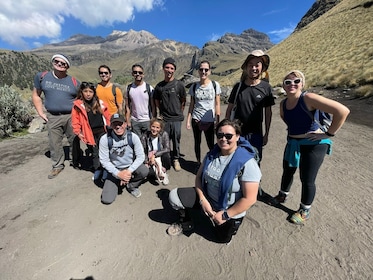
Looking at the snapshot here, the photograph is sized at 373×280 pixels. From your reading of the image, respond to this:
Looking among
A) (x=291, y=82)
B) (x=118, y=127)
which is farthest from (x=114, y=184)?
(x=291, y=82)

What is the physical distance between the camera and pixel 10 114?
362 inches

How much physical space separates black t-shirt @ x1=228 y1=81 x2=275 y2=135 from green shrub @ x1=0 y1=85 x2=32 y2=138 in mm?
9487

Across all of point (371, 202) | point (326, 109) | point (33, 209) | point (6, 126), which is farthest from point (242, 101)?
point (6, 126)

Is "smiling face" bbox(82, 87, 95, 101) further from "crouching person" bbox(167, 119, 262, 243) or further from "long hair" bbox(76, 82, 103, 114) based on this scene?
"crouching person" bbox(167, 119, 262, 243)

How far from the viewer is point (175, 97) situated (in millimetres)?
4566

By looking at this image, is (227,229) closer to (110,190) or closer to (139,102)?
(110,190)

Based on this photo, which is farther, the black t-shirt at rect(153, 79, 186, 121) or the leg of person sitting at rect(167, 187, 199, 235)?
the black t-shirt at rect(153, 79, 186, 121)

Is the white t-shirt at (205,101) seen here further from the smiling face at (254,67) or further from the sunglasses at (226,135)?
the sunglasses at (226,135)

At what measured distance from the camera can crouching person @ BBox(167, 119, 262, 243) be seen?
2459 millimetres

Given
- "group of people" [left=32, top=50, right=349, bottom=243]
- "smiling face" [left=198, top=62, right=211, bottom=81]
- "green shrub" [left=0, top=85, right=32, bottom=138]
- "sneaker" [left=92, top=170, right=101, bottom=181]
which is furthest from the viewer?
"green shrub" [left=0, top=85, right=32, bottom=138]

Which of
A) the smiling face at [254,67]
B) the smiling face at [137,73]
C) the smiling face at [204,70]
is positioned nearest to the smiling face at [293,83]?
the smiling face at [254,67]

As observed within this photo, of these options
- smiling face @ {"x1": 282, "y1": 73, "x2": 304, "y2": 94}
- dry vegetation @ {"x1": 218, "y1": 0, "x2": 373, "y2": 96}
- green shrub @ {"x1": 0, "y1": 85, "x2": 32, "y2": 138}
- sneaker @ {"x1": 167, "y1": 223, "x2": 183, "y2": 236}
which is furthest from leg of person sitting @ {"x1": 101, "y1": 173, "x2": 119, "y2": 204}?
dry vegetation @ {"x1": 218, "y1": 0, "x2": 373, "y2": 96}

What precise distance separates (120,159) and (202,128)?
1.84 metres

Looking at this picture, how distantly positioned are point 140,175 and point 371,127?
827 centimetres
